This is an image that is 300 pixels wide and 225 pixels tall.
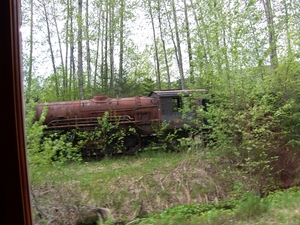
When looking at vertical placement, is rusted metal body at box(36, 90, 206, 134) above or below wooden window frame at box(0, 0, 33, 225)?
above

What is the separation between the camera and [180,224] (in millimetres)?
2096

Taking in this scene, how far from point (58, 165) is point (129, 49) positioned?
364cm

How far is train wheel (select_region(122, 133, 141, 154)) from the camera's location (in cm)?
587

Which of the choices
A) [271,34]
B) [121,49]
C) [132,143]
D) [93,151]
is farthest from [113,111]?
[271,34]

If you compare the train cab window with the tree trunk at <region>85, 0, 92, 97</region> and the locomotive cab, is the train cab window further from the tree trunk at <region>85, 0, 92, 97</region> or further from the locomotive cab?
the tree trunk at <region>85, 0, 92, 97</region>

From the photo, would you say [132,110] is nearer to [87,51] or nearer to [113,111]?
[113,111]

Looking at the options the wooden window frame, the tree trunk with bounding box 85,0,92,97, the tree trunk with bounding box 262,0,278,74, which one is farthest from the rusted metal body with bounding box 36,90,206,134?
the wooden window frame

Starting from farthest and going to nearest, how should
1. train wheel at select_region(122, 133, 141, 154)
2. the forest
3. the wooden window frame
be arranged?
1. train wheel at select_region(122, 133, 141, 154)
2. the forest
3. the wooden window frame

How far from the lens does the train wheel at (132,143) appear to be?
5873 mm

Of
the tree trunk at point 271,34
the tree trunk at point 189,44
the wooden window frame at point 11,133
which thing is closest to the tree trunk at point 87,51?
the tree trunk at point 189,44

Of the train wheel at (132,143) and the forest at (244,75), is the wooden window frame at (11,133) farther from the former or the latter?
the train wheel at (132,143)

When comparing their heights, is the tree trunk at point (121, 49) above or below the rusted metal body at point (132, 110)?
above

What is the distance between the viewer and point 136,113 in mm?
6383

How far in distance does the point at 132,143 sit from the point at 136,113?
0.72m
